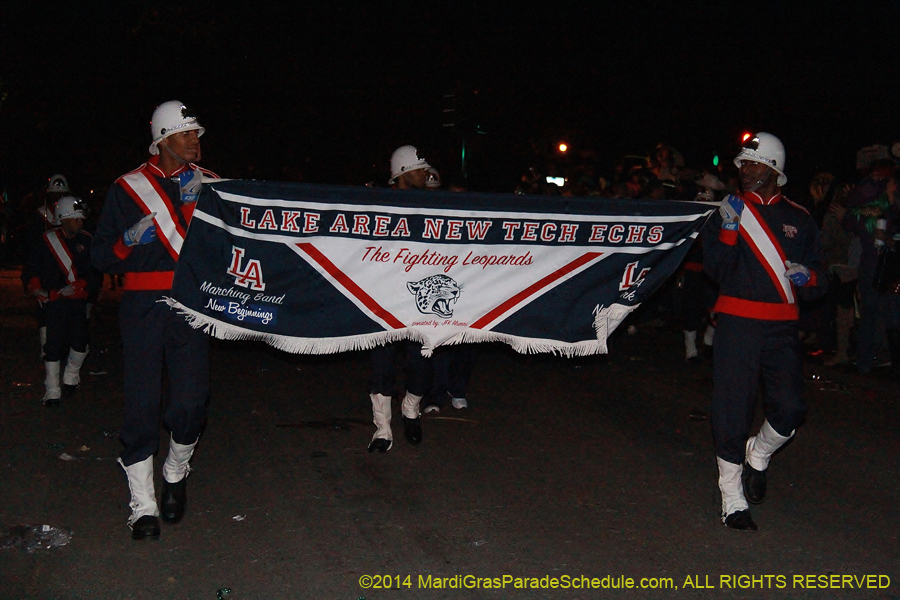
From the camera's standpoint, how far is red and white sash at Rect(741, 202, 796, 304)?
18.0ft

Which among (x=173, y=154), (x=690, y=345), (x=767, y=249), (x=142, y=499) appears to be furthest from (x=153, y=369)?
(x=690, y=345)

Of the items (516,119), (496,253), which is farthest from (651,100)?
(496,253)

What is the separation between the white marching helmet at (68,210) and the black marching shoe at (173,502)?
14.9 feet

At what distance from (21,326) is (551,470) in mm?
10821

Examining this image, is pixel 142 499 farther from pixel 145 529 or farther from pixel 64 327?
pixel 64 327

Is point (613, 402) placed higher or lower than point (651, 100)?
lower

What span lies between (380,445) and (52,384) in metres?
3.65

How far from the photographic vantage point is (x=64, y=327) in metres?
9.05

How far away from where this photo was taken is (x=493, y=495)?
6191mm

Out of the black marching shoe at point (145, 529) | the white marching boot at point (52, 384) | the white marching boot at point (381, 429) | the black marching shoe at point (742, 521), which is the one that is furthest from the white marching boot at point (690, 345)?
the black marching shoe at point (145, 529)

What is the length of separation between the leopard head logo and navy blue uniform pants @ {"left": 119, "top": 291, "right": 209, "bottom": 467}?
134cm

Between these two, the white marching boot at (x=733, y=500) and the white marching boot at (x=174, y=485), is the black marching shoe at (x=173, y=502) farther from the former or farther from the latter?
the white marching boot at (x=733, y=500)

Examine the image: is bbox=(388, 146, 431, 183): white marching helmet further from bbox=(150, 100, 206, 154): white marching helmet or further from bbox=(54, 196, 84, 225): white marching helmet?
bbox=(54, 196, 84, 225): white marching helmet

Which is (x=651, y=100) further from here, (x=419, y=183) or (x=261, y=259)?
(x=261, y=259)
